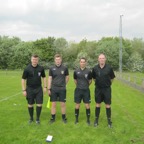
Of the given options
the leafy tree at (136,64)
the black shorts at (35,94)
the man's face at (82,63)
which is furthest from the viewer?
the leafy tree at (136,64)

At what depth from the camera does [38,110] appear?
9.67 m

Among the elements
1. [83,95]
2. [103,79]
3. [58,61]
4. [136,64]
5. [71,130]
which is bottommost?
[136,64]

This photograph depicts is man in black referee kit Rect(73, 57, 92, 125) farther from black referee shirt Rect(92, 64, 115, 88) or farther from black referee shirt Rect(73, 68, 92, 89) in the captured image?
black referee shirt Rect(92, 64, 115, 88)

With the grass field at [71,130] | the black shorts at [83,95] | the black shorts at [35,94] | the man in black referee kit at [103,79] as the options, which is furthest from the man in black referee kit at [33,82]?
the man in black referee kit at [103,79]

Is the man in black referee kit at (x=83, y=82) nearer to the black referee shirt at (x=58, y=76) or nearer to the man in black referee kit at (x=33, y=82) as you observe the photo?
the black referee shirt at (x=58, y=76)

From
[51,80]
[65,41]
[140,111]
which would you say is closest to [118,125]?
[51,80]

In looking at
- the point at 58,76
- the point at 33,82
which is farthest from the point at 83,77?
the point at 33,82

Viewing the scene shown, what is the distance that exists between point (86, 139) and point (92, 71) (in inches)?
89.8

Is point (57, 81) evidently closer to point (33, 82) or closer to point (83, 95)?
point (33, 82)

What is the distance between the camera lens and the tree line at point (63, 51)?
3056 inches

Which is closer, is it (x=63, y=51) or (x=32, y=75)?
(x=32, y=75)

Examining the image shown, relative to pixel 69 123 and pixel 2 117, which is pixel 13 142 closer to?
pixel 69 123

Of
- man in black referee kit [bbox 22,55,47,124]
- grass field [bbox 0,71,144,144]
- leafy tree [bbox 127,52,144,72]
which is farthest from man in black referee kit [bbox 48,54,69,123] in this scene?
leafy tree [bbox 127,52,144,72]

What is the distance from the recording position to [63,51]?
9456cm
